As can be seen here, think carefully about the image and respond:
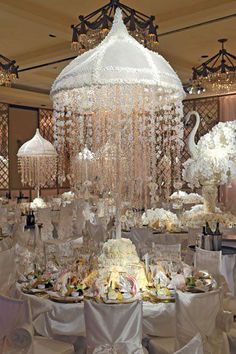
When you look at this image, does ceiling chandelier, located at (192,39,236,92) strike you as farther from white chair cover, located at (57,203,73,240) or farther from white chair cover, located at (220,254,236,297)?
white chair cover, located at (220,254,236,297)

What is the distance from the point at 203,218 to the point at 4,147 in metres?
7.42

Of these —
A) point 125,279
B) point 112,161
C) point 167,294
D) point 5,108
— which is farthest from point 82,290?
point 5,108

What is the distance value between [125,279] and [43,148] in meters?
4.89

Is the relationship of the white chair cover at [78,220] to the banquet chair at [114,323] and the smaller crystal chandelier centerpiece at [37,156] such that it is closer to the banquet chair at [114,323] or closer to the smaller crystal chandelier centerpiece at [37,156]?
the smaller crystal chandelier centerpiece at [37,156]

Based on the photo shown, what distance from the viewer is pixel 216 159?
15.6ft

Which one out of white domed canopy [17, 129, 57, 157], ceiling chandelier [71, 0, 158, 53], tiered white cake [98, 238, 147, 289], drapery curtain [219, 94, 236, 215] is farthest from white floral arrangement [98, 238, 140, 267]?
drapery curtain [219, 94, 236, 215]

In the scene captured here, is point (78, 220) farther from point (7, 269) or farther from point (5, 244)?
point (7, 269)

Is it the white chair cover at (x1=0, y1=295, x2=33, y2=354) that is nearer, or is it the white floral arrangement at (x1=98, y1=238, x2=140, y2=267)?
the white chair cover at (x1=0, y1=295, x2=33, y2=354)

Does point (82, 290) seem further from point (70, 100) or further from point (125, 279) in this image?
Result: point (70, 100)

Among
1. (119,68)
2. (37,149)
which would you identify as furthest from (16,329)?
(37,149)

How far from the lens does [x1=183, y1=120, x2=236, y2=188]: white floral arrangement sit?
478 cm

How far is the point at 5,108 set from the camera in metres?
11.5

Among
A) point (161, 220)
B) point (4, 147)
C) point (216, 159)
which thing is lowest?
point (161, 220)

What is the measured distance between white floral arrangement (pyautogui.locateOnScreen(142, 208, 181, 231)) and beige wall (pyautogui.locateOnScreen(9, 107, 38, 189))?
6.64 m
